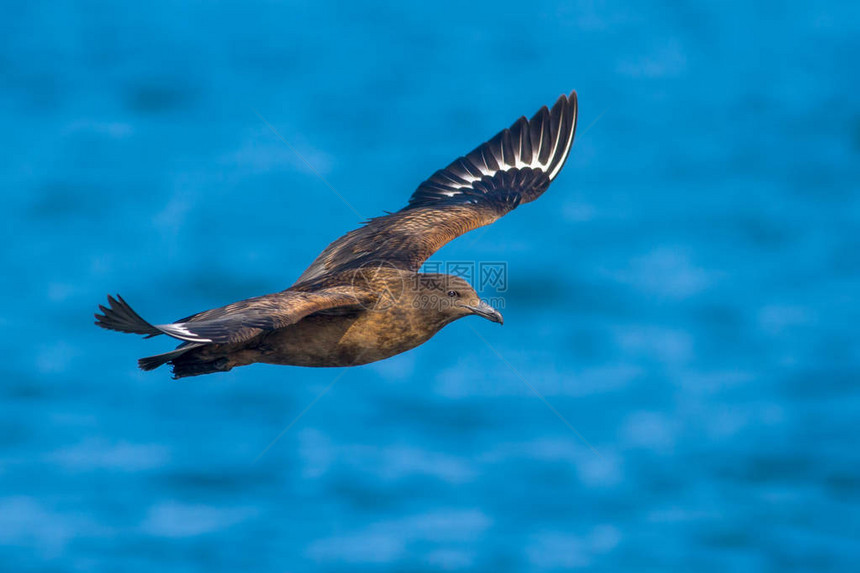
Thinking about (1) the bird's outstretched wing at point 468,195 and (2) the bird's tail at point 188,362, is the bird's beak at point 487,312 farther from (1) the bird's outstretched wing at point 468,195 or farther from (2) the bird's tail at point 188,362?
(2) the bird's tail at point 188,362

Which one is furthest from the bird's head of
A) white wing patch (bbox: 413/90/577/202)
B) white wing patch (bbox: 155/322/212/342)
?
white wing patch (bbox: 413/90/577/202)

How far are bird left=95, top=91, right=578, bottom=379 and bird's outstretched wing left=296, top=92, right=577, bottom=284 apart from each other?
26 mm

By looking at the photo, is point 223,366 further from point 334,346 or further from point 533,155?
point 533,155

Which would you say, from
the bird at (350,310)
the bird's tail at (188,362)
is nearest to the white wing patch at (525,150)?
the bird at (350,310)

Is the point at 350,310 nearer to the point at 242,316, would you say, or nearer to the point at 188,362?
the point at 242,316

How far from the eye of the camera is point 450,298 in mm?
11930

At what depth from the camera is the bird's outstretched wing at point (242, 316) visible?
31.7 feet

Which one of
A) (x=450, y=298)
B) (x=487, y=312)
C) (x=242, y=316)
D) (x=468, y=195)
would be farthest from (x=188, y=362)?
(x=468, y=195)

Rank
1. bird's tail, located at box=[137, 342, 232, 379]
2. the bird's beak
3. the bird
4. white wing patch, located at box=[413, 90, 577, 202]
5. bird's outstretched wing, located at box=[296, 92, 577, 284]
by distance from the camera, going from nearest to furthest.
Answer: the bird → bird's tail, located at box=[137, 342, 232, 379] → the bird's beak → bird's outstretched wing, located at box=[296, 92, 577, 284] → white wing patch, located at box=[413, 90, 577, 202]

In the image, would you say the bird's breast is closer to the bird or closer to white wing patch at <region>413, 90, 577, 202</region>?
the bird

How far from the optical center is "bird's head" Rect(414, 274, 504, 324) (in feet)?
39.0

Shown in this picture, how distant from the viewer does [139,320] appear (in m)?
9.57

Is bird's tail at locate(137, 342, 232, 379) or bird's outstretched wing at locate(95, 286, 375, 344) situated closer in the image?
bird's outstretched wing at locate(95, 286, 375, 344)

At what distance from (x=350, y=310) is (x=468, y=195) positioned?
451 cm
